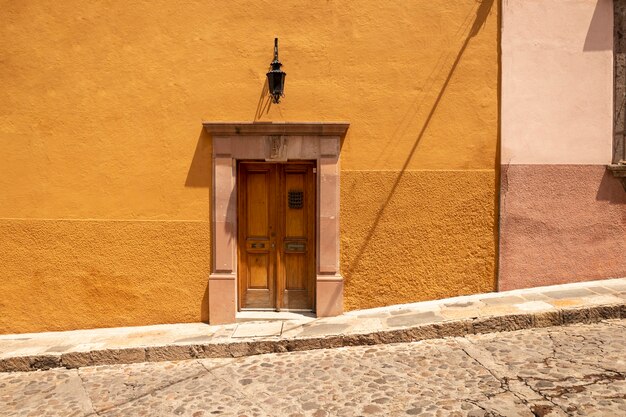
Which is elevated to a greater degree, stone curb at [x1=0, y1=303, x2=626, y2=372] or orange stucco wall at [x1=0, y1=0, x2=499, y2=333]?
orange stucco wall at [x1=0, y1=0, x2=499, y2=333]

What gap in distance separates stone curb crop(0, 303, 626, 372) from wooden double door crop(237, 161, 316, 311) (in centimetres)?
100

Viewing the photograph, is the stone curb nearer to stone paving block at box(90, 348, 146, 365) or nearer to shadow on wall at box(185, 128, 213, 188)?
stone paving block at box(90, 348, 146, 365)

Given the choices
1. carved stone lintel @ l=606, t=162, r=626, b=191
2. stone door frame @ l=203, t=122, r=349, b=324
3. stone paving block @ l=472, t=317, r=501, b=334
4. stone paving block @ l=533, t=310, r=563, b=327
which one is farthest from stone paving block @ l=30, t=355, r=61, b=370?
carved stone lintel @ l=606, t=162, r=626, b=191

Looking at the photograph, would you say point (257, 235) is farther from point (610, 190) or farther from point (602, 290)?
point (610, 190)

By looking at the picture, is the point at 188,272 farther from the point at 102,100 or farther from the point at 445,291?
the point at 445,291

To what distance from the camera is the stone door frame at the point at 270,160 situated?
5867mm

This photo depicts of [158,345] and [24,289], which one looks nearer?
[158,345]

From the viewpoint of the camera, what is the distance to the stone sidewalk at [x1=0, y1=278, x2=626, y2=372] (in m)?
5.19

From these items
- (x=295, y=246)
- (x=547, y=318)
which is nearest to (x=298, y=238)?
(x=295, y=246)

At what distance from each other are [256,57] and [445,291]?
13.2ft

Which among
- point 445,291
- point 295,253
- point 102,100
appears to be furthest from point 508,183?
point 102,100

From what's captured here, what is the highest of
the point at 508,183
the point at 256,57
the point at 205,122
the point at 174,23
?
the point at 174,23

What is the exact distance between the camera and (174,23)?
588 centimetres

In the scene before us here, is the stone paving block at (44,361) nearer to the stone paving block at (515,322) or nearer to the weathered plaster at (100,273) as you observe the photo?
the weathered plaster at (100,273)
